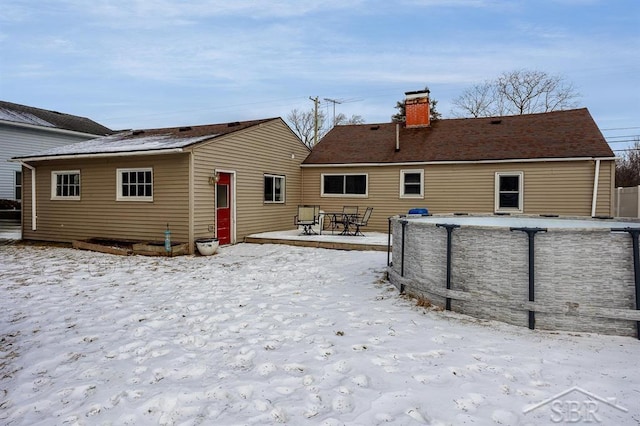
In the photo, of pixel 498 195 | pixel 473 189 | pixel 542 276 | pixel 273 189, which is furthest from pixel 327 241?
pixel 542 276

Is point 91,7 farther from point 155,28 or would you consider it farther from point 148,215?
point 148,215

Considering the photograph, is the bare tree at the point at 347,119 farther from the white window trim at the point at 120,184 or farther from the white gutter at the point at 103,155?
the white window trim at the point at 120,184

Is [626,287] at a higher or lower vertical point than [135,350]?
higher

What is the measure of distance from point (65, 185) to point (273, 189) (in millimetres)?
6817

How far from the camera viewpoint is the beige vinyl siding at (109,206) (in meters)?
10.7

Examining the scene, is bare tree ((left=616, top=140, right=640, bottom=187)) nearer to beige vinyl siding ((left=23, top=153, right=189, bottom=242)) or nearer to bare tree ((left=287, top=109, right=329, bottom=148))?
bare tree ((left=287, top=109, right=329, bottom=148))

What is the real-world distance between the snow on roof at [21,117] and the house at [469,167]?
40.9 feet

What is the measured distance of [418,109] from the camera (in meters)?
16.0

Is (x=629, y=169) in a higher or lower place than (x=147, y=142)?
higher

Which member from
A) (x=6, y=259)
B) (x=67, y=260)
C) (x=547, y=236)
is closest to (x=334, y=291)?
(x=547, y=236)

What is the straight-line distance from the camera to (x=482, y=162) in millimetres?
12867

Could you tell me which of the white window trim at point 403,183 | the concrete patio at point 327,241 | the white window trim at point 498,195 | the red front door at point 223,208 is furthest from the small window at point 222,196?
the white window trim at point 498,195

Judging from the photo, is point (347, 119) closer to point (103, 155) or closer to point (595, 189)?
point (595, 189)

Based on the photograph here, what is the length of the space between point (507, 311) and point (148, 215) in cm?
977
